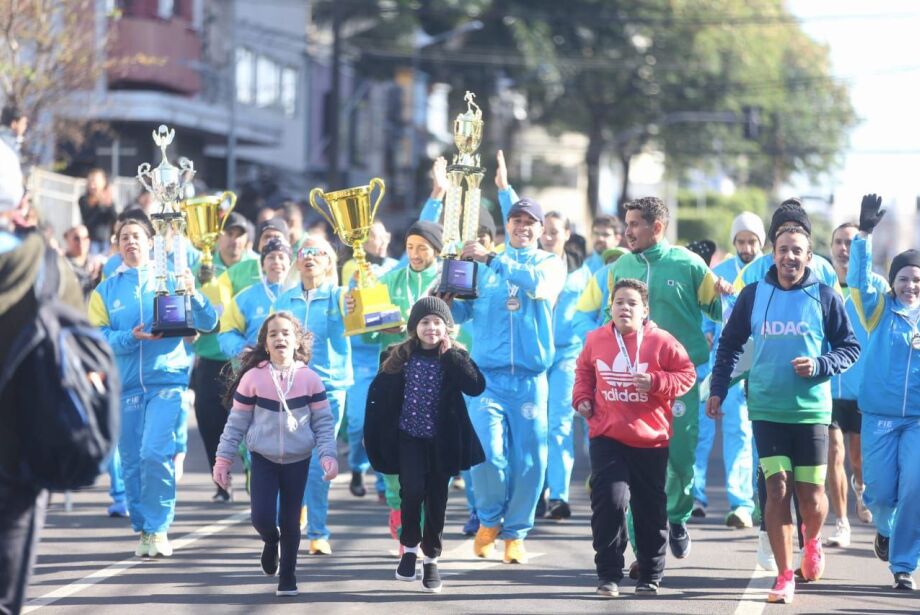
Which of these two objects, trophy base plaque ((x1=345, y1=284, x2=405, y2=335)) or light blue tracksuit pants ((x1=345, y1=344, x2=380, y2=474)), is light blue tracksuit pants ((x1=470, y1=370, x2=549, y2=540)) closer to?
trophy base plaque ((x1=345, y1=284, x2=405, y2=335))

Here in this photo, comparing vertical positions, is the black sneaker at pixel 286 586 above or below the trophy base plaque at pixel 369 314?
below

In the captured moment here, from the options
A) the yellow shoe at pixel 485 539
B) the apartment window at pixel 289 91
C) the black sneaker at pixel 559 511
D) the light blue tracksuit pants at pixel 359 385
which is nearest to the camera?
the yellow shoe at pixel 485 539

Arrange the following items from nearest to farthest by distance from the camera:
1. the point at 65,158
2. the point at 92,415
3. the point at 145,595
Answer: the point at 92,415 → the point at 145,595 → the point at 65,158

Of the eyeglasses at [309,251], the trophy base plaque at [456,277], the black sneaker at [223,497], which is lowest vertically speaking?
the black sneaker at [223,497]

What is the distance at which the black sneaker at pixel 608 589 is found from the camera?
8.97 meters

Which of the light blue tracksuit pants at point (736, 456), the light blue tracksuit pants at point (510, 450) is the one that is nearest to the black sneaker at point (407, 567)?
the light blue tracksuit pants at point (510, 450)

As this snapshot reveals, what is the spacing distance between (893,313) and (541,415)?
87.0 inches

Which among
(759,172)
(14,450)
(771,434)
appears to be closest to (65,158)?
(771,434)

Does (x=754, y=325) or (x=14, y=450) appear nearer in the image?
(x=14, y=450)

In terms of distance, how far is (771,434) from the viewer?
8969 millimetres

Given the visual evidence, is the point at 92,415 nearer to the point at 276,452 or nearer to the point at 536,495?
the point at 276,452

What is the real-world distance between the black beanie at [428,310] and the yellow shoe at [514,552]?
60.9 inches

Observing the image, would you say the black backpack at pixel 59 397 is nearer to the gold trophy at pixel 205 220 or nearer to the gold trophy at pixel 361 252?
the gold trophy at pixel 361 252

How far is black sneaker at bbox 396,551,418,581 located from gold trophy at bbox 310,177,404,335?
65.5 inches
